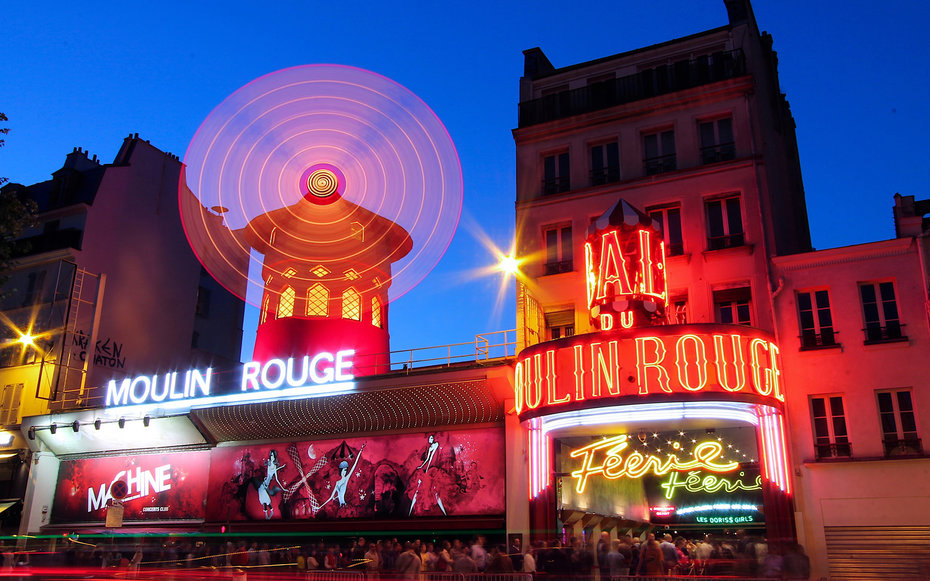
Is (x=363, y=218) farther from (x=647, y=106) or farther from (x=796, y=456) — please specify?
(x=796, y=456)

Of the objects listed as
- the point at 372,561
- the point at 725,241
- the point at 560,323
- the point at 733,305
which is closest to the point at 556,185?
the point at 560,323

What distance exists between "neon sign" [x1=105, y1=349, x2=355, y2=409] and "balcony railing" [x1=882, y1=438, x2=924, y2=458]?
1022 cm

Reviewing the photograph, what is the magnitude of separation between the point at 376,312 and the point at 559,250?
6733 millimetres

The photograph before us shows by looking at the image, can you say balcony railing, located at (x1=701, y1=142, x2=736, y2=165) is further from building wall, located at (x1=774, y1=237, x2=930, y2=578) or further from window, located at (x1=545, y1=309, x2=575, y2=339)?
window, located at (x1=545, y1=309, x2=575, y2=339)

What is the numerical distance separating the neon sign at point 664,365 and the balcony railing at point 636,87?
6354 millimetres

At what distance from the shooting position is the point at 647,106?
17.3 metres

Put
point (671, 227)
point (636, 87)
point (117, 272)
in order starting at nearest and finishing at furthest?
point (671, 227)
point (636, 87)
point (117, 272)

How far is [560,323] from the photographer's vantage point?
1677 cm

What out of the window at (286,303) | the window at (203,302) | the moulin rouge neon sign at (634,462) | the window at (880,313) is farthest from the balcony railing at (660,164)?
the window at (203,302)

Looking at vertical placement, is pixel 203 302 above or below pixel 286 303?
above

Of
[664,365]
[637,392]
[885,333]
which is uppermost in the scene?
[885,333]

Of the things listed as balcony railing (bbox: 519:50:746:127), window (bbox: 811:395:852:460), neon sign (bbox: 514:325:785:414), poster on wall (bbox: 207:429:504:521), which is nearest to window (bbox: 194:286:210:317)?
poster on wall (bbox: 207:429:504:521)

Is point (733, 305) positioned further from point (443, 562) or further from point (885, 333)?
point (443, 562)

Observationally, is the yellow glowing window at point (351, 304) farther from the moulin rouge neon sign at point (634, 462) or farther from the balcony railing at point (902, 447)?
the balcony railing at point (902, 447)
